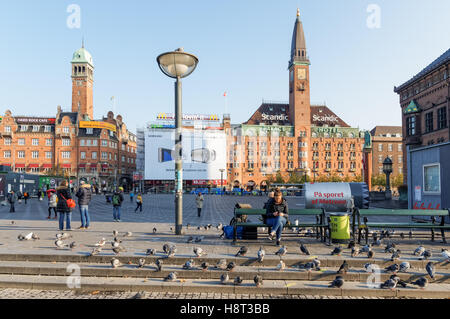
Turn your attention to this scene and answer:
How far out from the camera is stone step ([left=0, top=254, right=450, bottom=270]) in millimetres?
7469

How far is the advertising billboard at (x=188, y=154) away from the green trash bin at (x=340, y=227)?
70269 millimetres

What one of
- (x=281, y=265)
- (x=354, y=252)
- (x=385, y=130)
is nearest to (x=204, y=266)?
(x=281, y=265)

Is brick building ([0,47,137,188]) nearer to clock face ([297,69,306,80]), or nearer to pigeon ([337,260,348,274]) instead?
clock face ([297,69,306,80])

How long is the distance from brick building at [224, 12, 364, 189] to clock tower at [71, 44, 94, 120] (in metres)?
41.7

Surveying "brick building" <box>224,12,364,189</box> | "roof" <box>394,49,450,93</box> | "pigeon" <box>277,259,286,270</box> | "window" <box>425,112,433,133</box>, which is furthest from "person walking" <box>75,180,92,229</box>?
"brick building" <box>224,12,364,189</box>

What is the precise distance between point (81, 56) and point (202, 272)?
105234mm

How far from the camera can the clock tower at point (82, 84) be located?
92812mm

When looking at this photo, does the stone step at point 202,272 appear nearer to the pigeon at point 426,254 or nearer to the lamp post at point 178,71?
the pigeon at point 426,254

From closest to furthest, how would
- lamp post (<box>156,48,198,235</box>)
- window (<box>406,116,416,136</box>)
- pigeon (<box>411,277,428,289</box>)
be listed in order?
pigeon (<box>411,277,428,289</box>)
lamp post (<box>156,48,198,235</box>)
window (<box>406,116,416,136</box>)

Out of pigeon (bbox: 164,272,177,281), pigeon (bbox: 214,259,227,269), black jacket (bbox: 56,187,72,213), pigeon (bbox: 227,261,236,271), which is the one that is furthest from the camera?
black jacket (bbox: 56,187,72,213)

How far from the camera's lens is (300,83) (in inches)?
3467

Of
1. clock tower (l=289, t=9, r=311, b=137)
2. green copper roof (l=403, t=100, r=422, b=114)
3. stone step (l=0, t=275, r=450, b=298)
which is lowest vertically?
stone step (l=0, t=275, r=450, b=298)

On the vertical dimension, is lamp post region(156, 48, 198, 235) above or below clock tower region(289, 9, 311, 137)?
below
